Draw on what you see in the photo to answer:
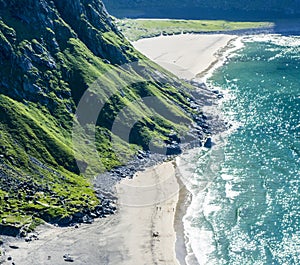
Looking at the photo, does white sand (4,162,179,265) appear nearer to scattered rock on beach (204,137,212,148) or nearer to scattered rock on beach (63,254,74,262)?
scattered rock on beach (63,254,74,262)

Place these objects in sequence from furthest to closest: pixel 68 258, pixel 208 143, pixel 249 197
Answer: pixel 208 143, pixel 249 197, pixel 68 258

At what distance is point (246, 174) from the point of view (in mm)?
146000

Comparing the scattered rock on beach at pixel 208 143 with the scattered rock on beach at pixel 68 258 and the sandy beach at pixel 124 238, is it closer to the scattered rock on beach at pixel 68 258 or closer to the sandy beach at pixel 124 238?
the sandy beach at pixel 124 238

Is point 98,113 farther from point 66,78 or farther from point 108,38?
point 108,38

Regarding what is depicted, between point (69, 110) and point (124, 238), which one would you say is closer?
point (124, 238)

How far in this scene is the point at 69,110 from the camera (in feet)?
511

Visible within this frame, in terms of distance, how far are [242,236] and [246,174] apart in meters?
29.3

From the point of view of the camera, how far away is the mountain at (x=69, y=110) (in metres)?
126

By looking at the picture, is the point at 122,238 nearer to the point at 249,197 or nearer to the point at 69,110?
the point at 249,197

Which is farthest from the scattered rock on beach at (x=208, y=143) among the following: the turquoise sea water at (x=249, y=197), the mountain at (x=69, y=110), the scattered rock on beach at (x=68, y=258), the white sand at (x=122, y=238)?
the scattered rock on beach at (x=68, y=258)

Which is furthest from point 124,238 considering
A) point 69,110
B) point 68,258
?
point 69,110

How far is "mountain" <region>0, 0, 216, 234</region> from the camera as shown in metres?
126

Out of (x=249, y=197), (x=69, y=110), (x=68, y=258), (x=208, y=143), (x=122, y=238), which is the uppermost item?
(x=69, y=110)

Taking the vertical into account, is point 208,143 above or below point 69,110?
below
